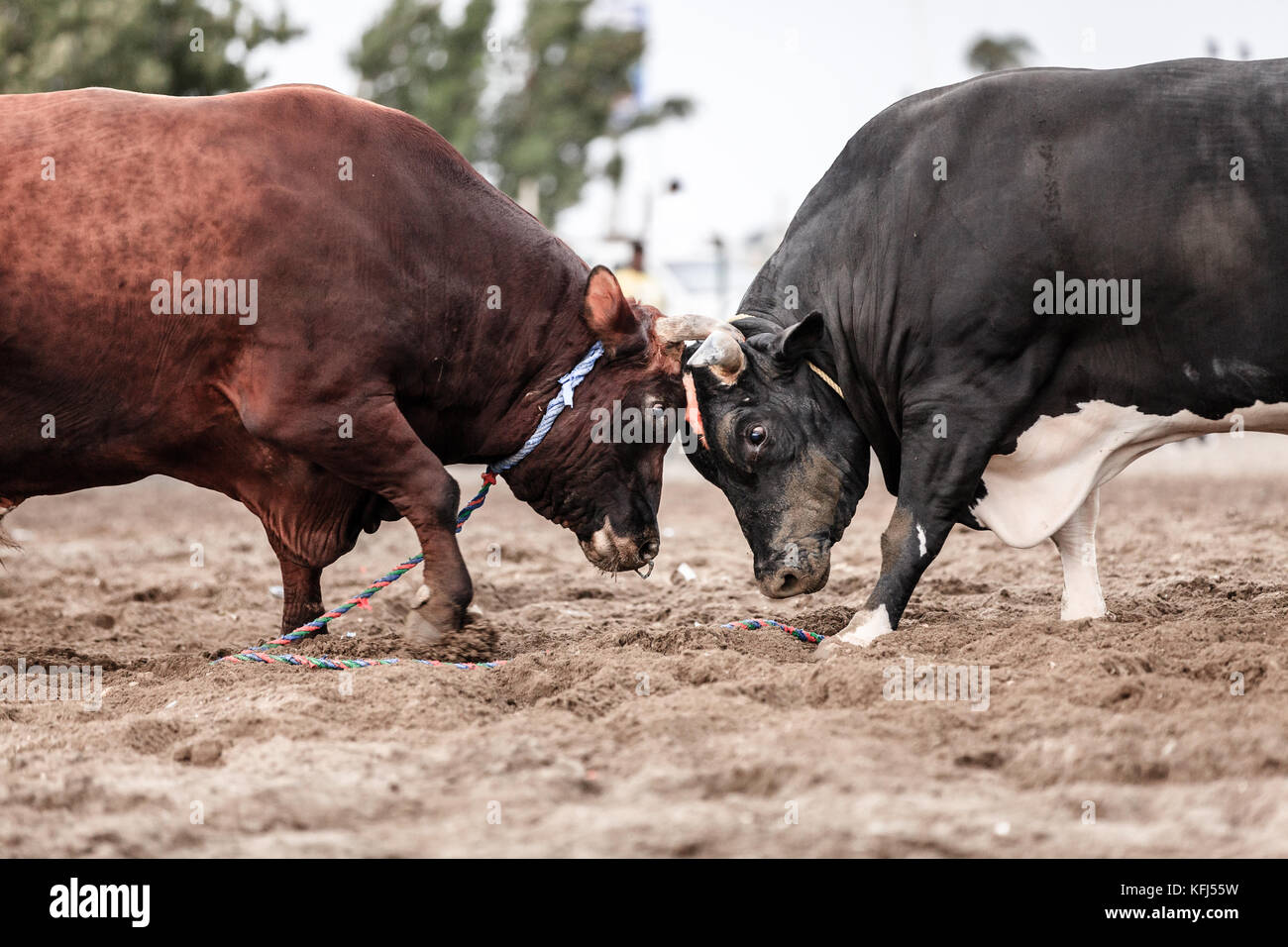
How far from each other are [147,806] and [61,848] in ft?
0.77

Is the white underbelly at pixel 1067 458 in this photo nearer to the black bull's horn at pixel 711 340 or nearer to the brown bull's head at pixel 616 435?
the black bull's horn at pixel 711 340

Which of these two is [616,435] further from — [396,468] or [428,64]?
[428,64]

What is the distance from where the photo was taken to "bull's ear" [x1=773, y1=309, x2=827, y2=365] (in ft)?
15.2

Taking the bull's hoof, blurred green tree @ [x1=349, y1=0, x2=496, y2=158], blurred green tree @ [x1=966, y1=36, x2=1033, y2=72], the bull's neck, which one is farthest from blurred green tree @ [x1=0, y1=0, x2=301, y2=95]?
blurred green tree @ [x1=966, y1=36, x2=1033, y2=72]

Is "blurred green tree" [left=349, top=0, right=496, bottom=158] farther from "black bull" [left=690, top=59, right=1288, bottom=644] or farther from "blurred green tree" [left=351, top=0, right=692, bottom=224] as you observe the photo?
"black bull" [left=690, top=59, right=1288, bottom=644]

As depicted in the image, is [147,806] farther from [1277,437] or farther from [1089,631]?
[1277,437]

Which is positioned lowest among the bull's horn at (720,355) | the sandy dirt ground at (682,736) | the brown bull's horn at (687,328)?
the sandy dirt ground at (682,736)

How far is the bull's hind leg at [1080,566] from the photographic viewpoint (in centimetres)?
482

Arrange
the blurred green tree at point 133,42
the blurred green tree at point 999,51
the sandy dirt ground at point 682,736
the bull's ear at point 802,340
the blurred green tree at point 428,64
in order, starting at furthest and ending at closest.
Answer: the blurred green tree at point 999,51 → the blurred green tree at point 428,64 → the blurred green tree at point 133,42 → the bull's ear at point 802,340 → the sandy dirt ground at point 682,736

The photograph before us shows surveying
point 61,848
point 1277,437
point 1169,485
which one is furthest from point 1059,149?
point 1277,437

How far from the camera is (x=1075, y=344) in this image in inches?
171

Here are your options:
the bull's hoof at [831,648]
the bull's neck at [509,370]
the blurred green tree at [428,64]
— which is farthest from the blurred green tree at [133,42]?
the bull's hoof at [831,648]

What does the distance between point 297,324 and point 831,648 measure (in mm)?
1893

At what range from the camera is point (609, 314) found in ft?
15.7
